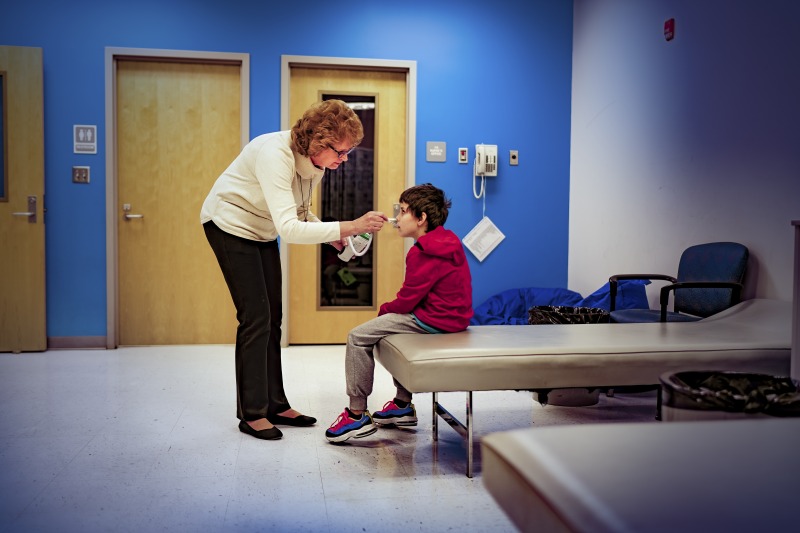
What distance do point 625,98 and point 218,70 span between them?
2898 mm

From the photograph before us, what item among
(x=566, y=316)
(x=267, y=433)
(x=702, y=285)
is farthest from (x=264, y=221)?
(x=702, y=285)

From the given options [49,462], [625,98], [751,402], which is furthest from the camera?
[625,98]

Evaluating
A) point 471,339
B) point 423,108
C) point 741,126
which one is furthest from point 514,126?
point 471,339

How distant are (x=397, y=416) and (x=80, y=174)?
3232 mm

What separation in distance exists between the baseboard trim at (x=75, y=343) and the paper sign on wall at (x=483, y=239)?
9.11 ft

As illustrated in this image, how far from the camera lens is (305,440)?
9.36 ft

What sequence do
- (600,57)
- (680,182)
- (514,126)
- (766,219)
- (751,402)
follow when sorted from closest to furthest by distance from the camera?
1. (751,402)
2. (766,219)
3. (680,182)
4. (600,57)
5. (514,126)

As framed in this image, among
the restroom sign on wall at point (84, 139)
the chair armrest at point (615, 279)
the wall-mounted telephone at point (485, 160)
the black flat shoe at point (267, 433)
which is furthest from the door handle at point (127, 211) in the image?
the chair armrest at point (615, 279)

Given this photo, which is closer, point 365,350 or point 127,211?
point 365,350

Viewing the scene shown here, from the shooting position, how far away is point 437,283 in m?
2.77

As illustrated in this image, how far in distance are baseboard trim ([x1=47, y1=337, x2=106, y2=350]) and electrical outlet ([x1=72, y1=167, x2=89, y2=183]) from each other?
112 centimetres

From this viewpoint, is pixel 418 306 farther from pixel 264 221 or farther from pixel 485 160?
pixel 485 160

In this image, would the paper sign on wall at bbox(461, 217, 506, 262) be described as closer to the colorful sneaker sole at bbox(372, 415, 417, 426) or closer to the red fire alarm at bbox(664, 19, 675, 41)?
the red fire alarm at bbox(664, 19, 675, 41)

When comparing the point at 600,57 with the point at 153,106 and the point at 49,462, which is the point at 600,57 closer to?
the point at 153,106
